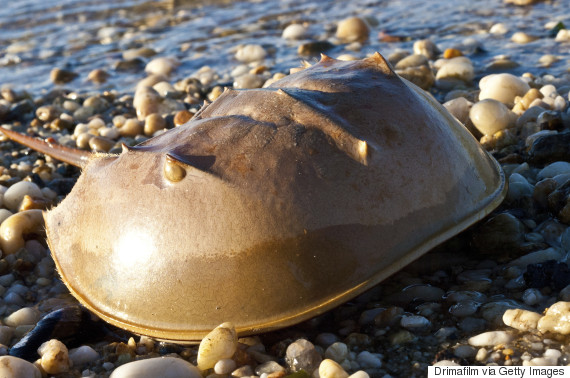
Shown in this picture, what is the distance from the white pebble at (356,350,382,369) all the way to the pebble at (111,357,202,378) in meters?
0.49

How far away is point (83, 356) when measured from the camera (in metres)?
2.22

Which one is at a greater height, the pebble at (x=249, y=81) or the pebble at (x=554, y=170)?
the pebble at (x=554, y=170)

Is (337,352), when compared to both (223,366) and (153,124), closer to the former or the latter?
(223,366)

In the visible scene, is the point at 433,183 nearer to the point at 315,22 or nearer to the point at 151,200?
the point at 151,200

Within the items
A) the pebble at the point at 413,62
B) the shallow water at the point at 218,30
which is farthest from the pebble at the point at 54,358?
the shallow water at the point at 218,30

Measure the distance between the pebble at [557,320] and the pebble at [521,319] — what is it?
2 centimetres

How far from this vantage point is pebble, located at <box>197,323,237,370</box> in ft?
6.36

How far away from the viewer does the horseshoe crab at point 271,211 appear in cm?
192

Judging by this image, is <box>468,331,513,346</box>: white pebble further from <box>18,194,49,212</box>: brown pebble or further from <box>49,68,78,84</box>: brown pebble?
<box>49,68,78,84</box>: brown pebble

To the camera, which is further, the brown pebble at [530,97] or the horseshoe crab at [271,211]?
the brown pebble at [530,97]

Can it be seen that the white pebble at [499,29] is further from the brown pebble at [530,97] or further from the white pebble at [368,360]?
the white pebble at [368,360]

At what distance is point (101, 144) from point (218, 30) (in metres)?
3.49

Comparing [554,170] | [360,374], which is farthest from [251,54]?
[360,374]

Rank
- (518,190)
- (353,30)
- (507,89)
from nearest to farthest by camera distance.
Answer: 1. (518,190)
2. (507,89)
3. (353,30)
